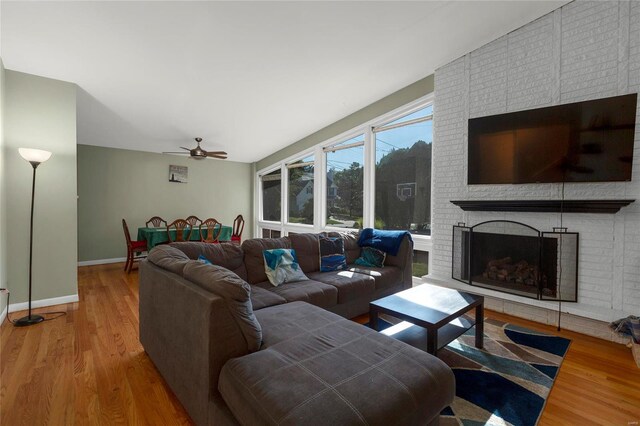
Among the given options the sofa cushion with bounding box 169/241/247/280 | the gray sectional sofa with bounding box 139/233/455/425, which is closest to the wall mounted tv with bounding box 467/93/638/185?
the gray sectional sofa with bounding box 139/233/455/425

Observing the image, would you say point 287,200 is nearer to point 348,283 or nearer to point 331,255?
point 331,255

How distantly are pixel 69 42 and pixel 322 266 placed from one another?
3.26 metres

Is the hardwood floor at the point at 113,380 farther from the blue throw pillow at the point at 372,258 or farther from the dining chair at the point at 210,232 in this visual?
the dining chair at the point at 210,232

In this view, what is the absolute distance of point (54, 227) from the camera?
11.1 feet

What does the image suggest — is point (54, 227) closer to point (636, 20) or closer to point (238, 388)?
point (238, 388)

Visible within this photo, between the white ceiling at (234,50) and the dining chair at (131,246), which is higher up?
the white ceiling at (234,50)

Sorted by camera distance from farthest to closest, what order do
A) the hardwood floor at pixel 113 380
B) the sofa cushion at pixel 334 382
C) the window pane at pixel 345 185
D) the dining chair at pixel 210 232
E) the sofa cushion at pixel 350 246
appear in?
the dining chair at pixel 210 232 < the window pane at pixel 345 185 < the sofa cushion at pixel 350 246 < the hardwood floor at pixel 113 380 < the sofa cushion at pixel 334 382

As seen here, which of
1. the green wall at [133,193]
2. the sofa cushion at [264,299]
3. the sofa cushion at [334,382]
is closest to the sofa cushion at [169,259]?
the sofa cushion at [264,299]

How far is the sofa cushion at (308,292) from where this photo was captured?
8.15 feet

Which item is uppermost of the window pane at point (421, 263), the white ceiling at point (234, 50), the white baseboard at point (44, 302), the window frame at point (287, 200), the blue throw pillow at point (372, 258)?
the white ceiling at point (234, 50)

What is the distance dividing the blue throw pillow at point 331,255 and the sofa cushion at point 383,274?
143mm

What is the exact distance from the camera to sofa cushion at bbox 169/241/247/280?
8.38 feet

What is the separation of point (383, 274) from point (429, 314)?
3.83 feet

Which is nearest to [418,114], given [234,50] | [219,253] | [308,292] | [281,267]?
[234,50]
